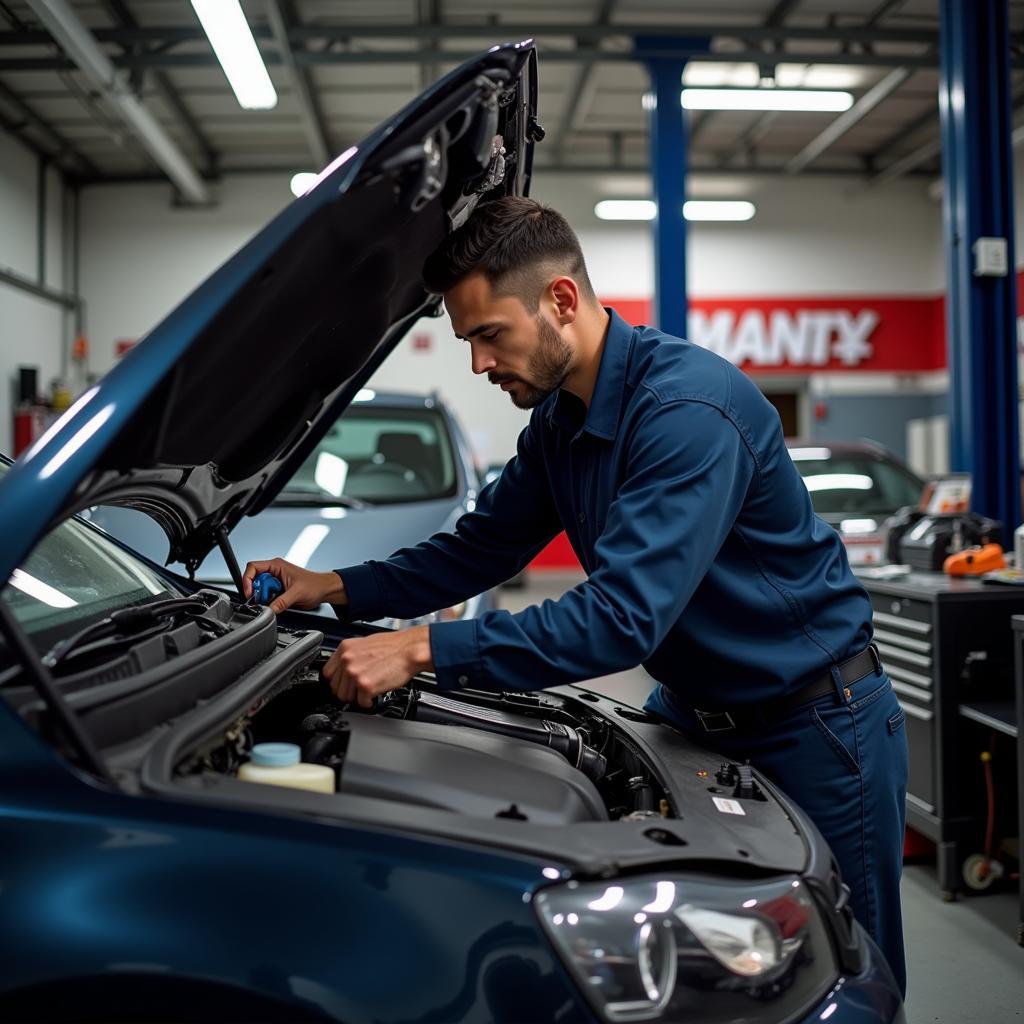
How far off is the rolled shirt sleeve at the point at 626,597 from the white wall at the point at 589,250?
892cm

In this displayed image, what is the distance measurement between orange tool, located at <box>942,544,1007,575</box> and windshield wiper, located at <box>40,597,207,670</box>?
2488mm

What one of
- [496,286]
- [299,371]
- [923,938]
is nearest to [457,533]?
[299,371]

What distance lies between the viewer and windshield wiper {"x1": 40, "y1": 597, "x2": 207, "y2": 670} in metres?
1.08

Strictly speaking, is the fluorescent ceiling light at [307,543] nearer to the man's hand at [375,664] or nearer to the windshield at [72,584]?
the windshield at [72,584]

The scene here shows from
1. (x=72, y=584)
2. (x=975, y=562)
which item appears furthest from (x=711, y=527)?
(x=975, y=562)

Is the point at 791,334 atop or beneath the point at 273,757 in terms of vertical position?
atop

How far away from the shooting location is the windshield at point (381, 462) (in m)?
3.67

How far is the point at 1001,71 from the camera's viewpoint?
4.24 m

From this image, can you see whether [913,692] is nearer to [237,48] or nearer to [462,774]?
[462,774]

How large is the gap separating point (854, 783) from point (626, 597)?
0.54 meters

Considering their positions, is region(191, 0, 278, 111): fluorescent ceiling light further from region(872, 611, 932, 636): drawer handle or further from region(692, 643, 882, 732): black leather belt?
region(692, 643, 882, 732): black leather belt

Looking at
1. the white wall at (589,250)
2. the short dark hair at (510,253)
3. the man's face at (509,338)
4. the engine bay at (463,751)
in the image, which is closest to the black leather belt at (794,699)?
the engine bay at (463,751)

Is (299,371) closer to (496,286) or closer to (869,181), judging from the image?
(496,286)

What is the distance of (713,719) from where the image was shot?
1.51 m
